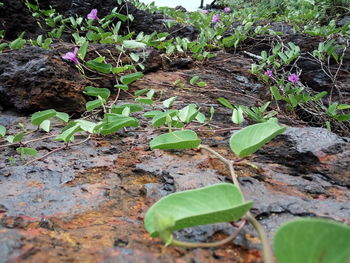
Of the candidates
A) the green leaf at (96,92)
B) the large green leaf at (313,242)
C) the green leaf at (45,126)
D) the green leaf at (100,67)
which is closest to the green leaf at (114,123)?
the green leaf at (45,126)

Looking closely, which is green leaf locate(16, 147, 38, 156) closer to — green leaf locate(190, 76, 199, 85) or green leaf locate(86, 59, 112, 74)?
green leaf locate(86, 59, 112, 74)

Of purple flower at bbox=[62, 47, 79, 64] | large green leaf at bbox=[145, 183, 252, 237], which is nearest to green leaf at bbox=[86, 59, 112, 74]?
purple flower at bbox=[62, 47, 79, 64]

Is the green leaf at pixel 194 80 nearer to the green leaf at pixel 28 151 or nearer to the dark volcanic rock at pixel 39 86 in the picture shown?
the dark volcanic rock at pixel 39 86

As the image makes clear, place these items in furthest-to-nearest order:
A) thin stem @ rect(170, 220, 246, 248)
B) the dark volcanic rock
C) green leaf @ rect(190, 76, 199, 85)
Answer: green leaf @ rect(190, 76, 199, 85), the dark volcanic rock, thin stem @ rect(170, 220, 246, 248)

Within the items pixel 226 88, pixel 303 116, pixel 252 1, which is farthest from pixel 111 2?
pixel 252 1

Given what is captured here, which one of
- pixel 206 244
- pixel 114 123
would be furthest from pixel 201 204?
pixel 114 123

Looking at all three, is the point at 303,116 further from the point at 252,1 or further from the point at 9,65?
the point at 252,1
